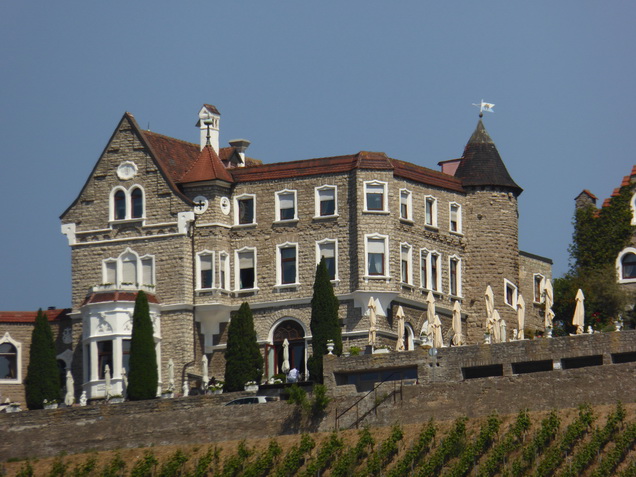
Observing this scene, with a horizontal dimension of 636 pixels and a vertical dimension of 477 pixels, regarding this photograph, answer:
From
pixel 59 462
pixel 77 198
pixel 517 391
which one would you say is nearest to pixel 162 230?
pixel 77 198

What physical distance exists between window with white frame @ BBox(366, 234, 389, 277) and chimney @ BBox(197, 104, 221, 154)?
30.9 ft

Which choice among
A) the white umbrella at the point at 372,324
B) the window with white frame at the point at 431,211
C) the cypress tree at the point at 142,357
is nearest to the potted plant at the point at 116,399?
the cypress tree at the point at 142,357

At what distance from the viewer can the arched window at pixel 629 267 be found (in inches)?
4126

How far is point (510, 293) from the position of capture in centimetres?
10644

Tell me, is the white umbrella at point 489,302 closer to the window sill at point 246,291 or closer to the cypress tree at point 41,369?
the window sill at point 246,291

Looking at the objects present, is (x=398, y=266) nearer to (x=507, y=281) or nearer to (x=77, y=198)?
(x=507, y=281)

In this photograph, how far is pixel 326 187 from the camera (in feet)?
339

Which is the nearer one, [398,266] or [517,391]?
[517,391]

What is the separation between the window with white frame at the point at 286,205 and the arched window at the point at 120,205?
22.6 feet

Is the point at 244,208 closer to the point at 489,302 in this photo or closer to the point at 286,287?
the point at 286,287

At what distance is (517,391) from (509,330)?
17235mm

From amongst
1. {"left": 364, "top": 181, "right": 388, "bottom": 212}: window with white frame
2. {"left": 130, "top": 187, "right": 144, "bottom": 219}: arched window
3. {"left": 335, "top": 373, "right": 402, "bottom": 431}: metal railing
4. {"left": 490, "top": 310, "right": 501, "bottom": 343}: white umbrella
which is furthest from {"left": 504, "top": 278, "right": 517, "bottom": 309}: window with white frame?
{"left": 130, "top": 187, "right": 144, "bottom": 219}: arched window

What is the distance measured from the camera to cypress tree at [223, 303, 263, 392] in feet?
320

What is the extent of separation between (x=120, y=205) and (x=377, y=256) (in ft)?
39.4
